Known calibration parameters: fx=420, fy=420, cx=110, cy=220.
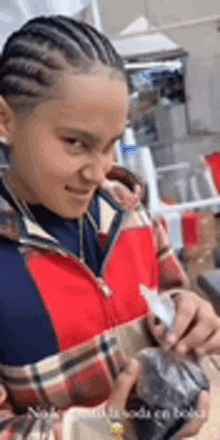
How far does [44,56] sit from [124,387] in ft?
0.85

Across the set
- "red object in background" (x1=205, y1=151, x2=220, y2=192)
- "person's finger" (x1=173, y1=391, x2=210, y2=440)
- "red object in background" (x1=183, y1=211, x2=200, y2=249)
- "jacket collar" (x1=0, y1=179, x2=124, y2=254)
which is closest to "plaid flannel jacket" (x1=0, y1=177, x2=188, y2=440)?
"jacket collar" (x1=0, y1=179, x2=124, y2=254)

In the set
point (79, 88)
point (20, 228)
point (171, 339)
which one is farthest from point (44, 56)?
point (171, 339)

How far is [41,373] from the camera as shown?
0.40 meters

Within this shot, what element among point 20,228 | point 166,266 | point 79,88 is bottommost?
point 166,266

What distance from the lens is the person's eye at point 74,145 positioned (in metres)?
0.34

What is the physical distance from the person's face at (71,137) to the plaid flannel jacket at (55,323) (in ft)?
0.16

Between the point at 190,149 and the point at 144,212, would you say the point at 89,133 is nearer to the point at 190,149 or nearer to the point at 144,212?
the point at 144,212

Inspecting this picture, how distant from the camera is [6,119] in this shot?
1.14ft

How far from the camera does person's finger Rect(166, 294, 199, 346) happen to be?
1.18 feet

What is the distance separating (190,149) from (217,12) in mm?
625

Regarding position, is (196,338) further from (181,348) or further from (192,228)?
(192,228)

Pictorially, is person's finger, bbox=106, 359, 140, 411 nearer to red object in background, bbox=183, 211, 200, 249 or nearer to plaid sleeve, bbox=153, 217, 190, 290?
plaid sleeve, bbox=153, 217, 190, 290

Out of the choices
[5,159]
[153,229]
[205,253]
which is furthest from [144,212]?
[205,253]

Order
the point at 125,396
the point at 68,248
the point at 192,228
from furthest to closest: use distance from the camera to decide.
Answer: the point at 192,228 < the point at 68,248 < the point at 125,396
